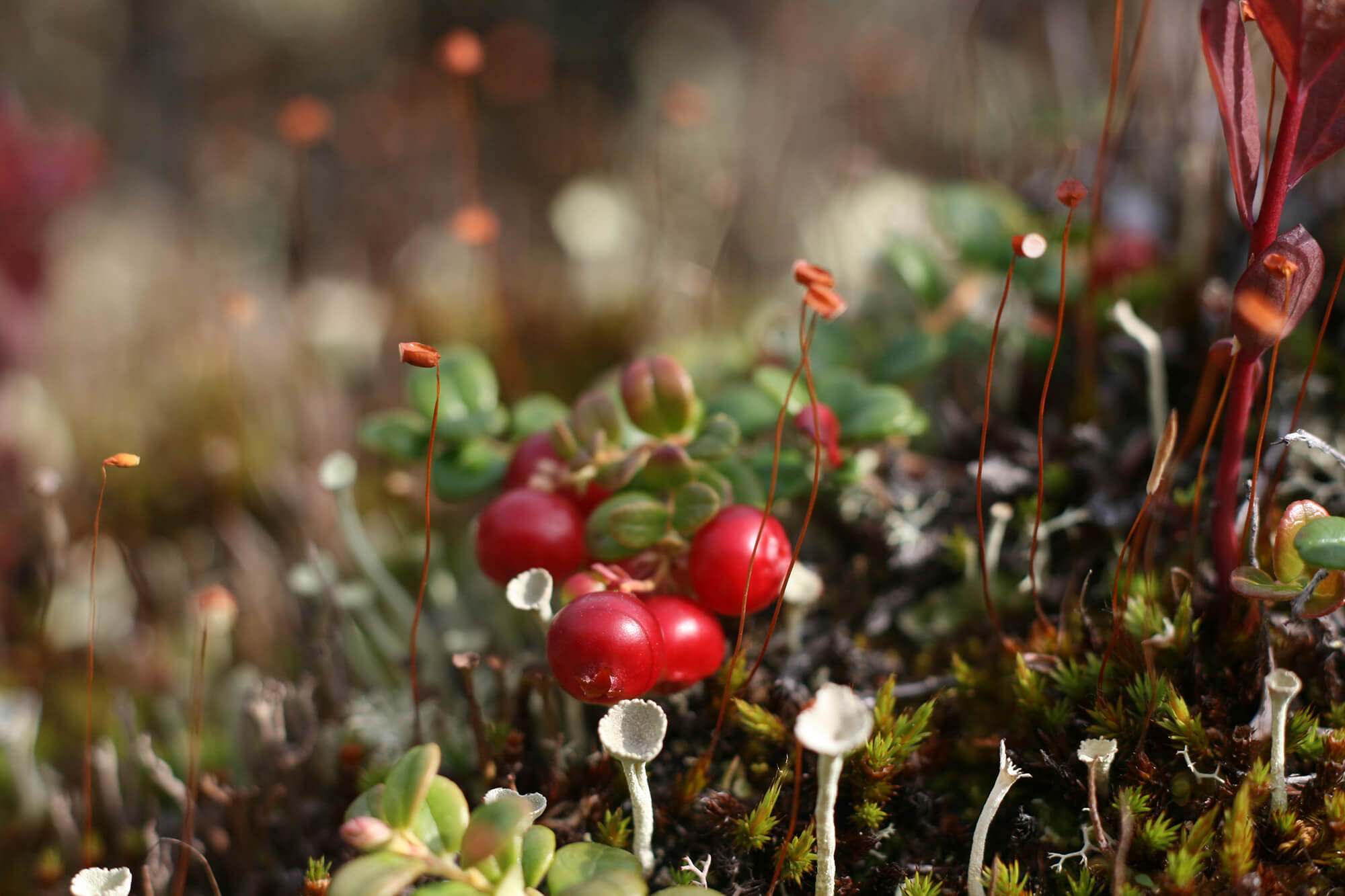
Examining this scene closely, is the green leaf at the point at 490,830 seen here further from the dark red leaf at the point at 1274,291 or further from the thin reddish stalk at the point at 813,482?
the dark red leaf at the point at 1274,291

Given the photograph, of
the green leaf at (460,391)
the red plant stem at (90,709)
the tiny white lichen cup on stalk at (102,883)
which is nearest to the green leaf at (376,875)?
the tiny white lichen cup on stalk at (102,883)

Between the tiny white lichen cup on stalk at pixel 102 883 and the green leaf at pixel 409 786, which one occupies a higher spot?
the green leaf at pixel 409 786

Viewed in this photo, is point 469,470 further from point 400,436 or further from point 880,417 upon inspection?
point 880,417

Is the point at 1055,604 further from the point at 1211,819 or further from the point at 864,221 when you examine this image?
the point at 864,221

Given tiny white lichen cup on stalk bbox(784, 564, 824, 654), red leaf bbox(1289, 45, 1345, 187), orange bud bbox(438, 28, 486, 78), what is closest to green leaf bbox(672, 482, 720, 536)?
tiny white lichen cup on stalk bbox(784, 564, 824, 654)

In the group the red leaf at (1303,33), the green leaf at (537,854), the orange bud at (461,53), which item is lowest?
the green leaf at (537,854)

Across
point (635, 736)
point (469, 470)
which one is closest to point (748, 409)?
point (469, 470)

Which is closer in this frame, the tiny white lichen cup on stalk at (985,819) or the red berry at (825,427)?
the tiny white lichen cup on stalk at (985,819)
